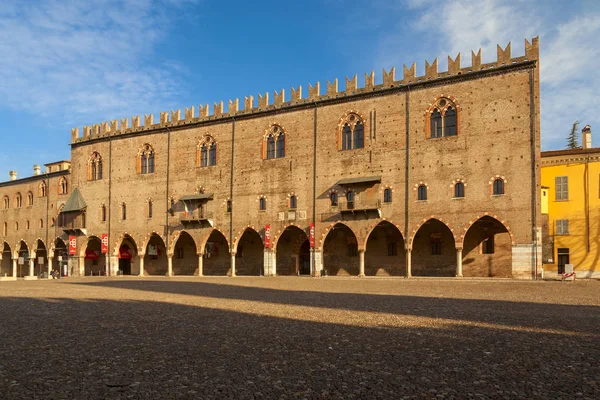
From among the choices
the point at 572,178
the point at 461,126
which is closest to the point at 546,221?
the point at 572,178

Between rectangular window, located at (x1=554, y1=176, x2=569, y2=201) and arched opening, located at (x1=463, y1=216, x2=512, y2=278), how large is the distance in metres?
5.00

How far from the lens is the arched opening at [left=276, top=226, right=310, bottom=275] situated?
1570 inches

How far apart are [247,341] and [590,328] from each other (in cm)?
639

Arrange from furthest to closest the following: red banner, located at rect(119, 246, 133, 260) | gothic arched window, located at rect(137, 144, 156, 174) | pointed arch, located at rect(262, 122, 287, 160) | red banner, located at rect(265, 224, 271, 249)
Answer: red banner, located at rect(119, 246, 133, 260) < gothic arched window, located at rect(137, 144, 156, 174) < pointed arch, located at rect(262, 122, 287, 160) < red banner, located at rect(265, 224, 271, 249)

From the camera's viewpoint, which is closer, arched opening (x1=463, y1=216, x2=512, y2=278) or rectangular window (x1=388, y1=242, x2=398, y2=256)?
arched opening (x1=463, y1=216, x2=512, y2=278)

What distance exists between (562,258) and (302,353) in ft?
106

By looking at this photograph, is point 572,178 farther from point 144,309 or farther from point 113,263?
point 113,263

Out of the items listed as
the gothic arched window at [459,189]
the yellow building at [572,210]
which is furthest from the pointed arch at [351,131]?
the yellow building at [572,210]

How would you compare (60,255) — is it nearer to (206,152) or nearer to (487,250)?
(206,152)

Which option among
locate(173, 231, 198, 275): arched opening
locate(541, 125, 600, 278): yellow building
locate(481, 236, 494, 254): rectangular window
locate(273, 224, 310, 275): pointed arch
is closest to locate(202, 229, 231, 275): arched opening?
locate(173, 231, 198, 275): arched opening

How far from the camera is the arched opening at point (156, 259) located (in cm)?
4494

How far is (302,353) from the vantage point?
24.4 feet

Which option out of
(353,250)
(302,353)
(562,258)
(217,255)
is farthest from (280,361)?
(217,255)

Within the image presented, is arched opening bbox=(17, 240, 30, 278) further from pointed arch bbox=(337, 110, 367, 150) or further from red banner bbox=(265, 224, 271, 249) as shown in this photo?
pointed arch bbox=(337, 110, 367, 150)
